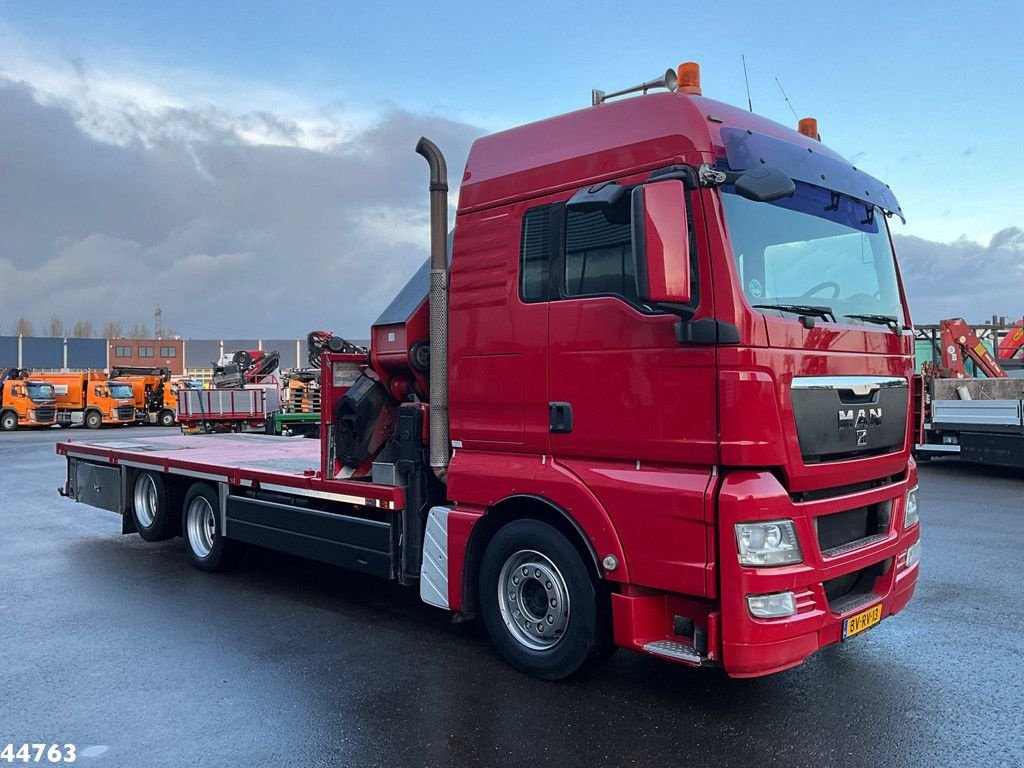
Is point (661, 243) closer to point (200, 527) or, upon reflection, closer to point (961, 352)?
point (200, 527)

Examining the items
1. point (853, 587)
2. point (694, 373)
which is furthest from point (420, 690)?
point (853, 587)

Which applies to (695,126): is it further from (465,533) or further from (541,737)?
(541,737)

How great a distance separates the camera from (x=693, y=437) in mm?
4094

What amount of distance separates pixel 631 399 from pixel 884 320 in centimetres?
170

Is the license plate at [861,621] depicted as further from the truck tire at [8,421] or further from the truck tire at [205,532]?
the truck tire at [8,421]

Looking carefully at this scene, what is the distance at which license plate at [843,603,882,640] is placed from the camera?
14.0 ft

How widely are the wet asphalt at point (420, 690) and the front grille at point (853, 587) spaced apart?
1.80 ft

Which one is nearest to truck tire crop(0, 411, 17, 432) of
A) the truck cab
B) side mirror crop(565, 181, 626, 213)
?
the truck cab

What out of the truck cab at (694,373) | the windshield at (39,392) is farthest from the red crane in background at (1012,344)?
the windshield at (39,392)

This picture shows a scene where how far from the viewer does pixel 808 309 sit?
437cm

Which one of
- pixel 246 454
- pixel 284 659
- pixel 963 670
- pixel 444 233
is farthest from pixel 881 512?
pixel 246 454

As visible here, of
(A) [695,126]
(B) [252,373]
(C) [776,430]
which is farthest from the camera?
(B) [252,373]

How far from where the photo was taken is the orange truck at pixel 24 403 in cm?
3588

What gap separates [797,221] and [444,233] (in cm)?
224
